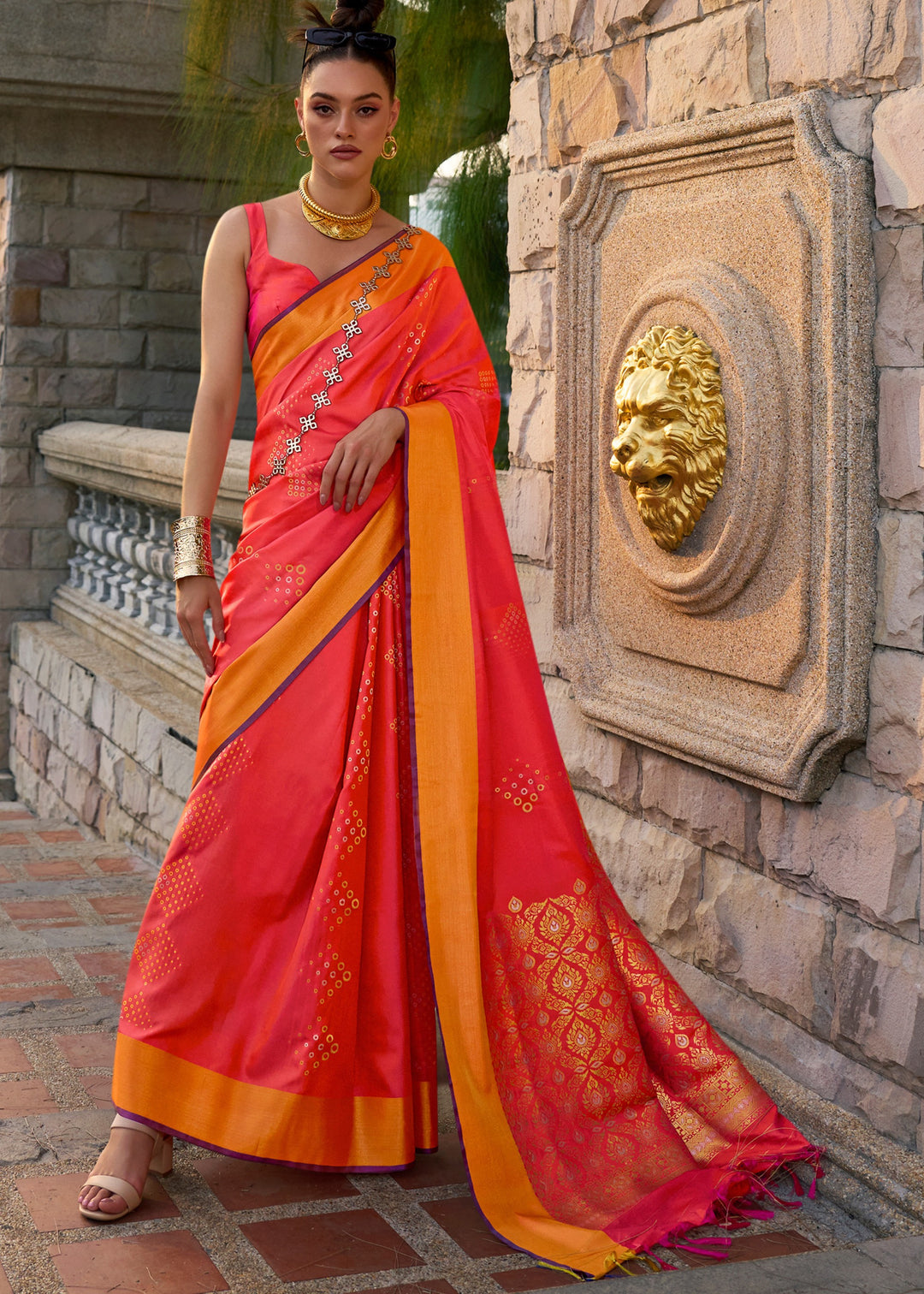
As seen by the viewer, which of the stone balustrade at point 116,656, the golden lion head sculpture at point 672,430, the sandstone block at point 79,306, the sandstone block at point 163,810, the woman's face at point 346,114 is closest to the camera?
the woman's face at point 346,114

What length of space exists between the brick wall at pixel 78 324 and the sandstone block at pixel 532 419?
3.54 m

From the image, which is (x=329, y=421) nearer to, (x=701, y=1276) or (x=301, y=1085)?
(x=301, y=1085)

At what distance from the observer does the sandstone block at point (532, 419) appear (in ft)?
9.39

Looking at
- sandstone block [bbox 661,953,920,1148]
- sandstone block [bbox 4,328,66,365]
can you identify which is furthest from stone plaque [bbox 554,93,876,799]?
sandstone block [bbox 4,328,66,365]

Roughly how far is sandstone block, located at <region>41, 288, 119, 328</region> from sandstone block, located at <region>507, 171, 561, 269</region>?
11.9ft

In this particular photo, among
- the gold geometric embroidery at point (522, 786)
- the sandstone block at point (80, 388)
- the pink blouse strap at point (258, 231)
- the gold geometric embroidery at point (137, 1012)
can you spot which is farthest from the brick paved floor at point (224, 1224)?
the sandstone block at point (80, 388)

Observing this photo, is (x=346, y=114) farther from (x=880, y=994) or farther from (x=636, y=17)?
(x=880, y=994)

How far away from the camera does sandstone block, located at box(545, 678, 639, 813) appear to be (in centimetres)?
266

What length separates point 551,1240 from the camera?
6.34 ft

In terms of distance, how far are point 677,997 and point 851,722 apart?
21.0 inches

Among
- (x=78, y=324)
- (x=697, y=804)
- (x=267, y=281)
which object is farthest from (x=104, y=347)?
(x=697, y=804)

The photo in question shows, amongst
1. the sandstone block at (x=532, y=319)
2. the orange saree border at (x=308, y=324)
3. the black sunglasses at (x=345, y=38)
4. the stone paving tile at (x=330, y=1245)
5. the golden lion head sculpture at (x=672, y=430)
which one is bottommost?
the stone paving tile at (x=330, y=1245)

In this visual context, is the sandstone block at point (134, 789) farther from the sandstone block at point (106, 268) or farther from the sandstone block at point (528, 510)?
the sandstone block at point (106, 268)

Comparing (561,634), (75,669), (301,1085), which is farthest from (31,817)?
(301,1085)
